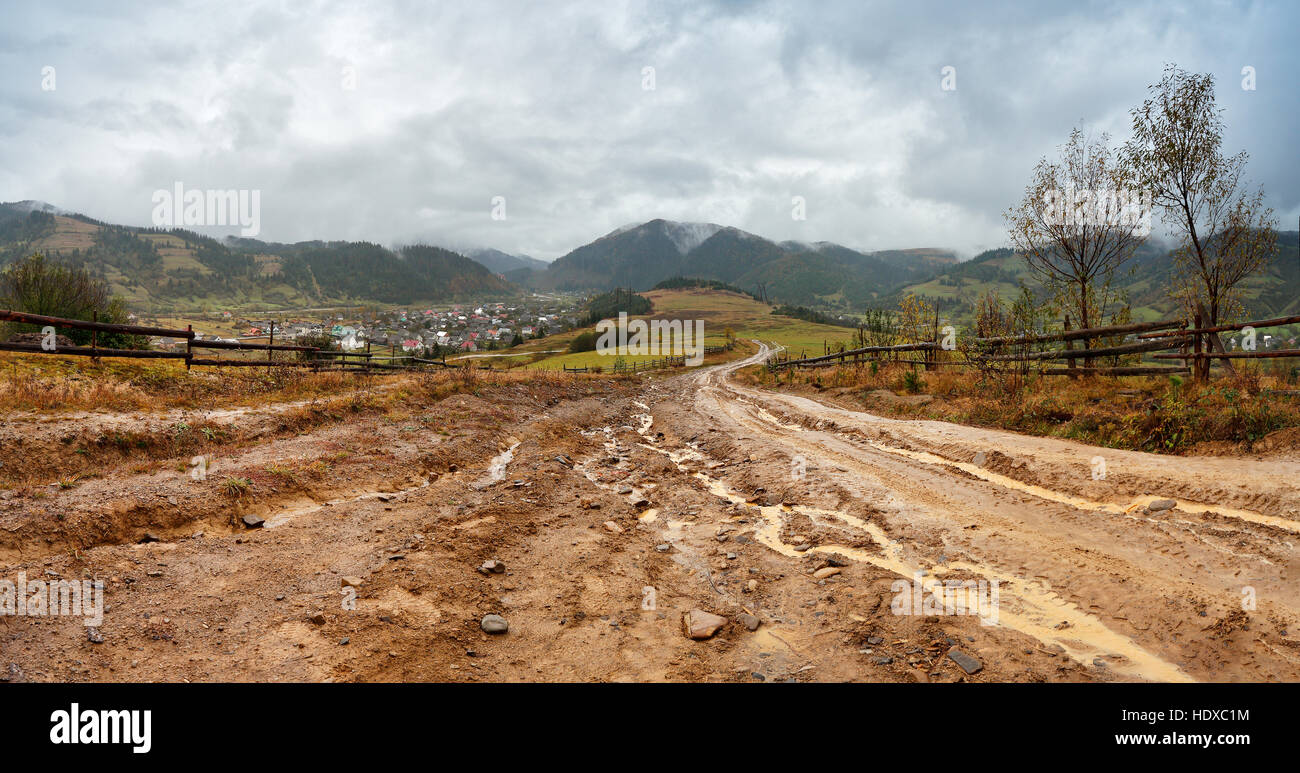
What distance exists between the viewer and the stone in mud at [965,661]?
13.2 feet

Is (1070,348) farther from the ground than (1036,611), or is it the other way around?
(1070,348)

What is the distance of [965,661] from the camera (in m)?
4.12

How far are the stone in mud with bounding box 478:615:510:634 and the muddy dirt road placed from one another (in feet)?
0.41

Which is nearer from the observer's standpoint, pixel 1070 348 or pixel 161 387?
pixel 161 387

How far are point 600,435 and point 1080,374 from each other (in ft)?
49.0

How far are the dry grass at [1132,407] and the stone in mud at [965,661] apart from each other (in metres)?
8.49

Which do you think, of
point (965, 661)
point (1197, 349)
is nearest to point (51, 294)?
point (965, 661)

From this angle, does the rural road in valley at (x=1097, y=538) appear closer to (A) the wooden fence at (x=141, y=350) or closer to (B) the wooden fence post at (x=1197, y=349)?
(B) the wooden fence post at (x=1197, y=349)

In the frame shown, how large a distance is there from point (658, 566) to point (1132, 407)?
1119cm

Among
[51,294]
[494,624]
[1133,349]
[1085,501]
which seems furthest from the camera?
[51,294]

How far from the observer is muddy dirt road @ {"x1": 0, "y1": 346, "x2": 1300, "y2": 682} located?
416cm

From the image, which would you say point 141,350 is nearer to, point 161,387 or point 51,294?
point 161,387
